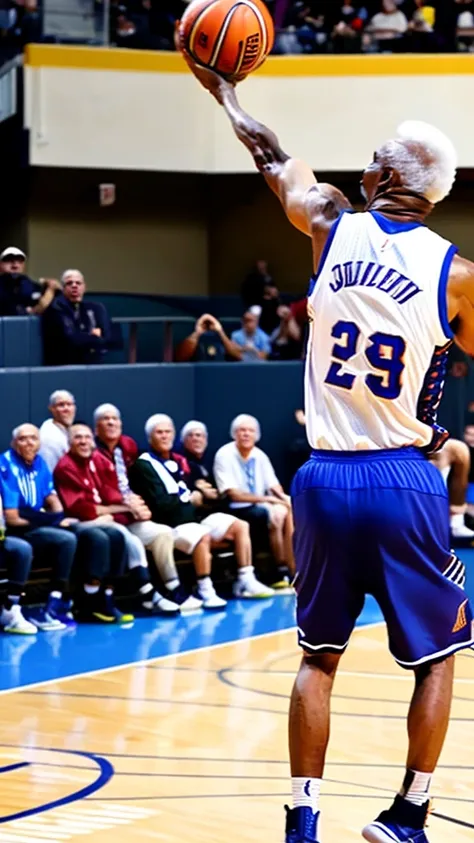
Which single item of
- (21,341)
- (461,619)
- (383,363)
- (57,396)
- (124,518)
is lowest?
(124,518)

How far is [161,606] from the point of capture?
9.71 meters

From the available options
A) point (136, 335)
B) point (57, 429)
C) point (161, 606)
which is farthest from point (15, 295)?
point (161, 606)

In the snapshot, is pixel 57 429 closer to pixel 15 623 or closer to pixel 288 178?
pixel 15 623

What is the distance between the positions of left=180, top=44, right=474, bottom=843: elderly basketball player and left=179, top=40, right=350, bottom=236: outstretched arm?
7.1 inches

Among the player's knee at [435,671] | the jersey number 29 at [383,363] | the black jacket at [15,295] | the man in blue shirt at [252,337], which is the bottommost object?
the player's knee at [435,671]

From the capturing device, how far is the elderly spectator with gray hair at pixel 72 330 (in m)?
11.4

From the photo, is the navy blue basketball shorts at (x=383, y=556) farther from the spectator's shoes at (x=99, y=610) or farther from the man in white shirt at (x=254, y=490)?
the man in white shirt at (x=254, y=490)

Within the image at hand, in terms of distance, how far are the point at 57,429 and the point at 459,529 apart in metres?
4.05

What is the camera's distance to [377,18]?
15906mm

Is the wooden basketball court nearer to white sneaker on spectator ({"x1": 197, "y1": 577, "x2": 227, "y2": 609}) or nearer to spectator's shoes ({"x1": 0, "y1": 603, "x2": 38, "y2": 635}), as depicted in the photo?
spectator's shoes ({"x1": 0, "y1": 603, "x2": 38, "y2": 635})

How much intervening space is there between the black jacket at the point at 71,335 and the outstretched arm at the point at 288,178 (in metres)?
6.27

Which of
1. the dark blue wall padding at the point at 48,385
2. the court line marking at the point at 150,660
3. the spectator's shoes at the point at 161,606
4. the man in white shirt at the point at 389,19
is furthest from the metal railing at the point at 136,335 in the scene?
the man in white shirt at the point at 389,19

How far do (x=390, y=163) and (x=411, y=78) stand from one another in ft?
37.9

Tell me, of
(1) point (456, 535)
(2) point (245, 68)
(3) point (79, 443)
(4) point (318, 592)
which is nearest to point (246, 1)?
(2) point (245, 68)
